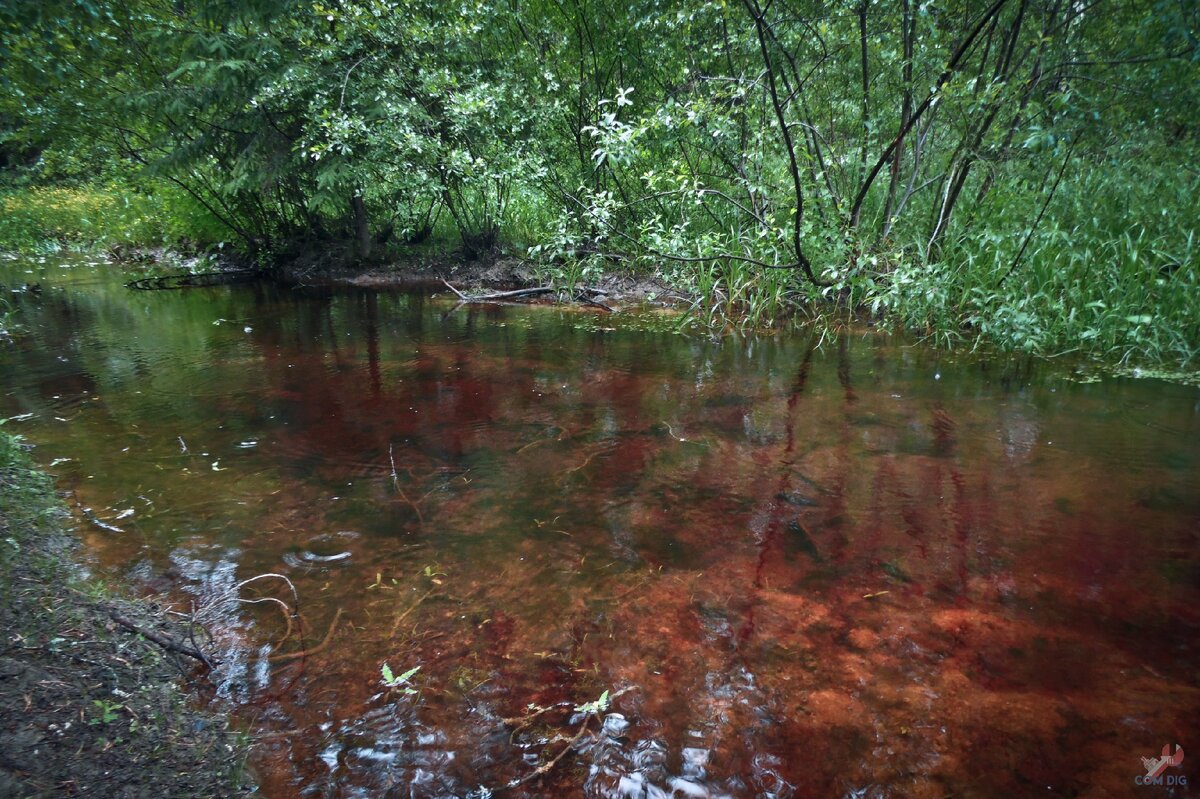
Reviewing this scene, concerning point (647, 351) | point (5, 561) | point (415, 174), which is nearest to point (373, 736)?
point (5, 561)

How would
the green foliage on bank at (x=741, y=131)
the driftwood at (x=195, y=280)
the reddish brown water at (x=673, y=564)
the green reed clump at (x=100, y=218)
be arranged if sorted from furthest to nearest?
1. the green reed clump at (x=100, y=218)
2. the driftwood at (x=195, y=280)
3. the green foliage on bank at (x=741, y=131)
4. the reddish brown water at (x=673, y=564)

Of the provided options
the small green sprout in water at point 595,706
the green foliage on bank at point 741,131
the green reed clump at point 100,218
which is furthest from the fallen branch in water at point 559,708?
the green reed clump at point 100,218

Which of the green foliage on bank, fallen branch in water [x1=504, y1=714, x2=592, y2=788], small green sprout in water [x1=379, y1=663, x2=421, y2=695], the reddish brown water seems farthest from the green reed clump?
fallen branch in water [x1=504, y1=714, x2=592, y2=788]

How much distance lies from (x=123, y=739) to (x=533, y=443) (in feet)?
7.81

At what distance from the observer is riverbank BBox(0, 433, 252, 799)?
4.50ft

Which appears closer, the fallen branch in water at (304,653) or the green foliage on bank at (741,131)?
the fallen branch in water at (304,653)

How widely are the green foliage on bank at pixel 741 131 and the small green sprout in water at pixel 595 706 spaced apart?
3985 millimetres

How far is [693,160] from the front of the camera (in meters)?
7.52

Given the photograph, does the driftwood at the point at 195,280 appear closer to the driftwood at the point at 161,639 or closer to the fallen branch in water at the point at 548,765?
the driftwood at the point at 161,639

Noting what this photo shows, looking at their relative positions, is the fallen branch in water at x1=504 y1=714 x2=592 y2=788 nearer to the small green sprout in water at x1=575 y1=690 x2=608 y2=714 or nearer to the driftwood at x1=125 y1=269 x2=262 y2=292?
the small green sprout in water at x1=575 y1=690 x2=608 y2=714
